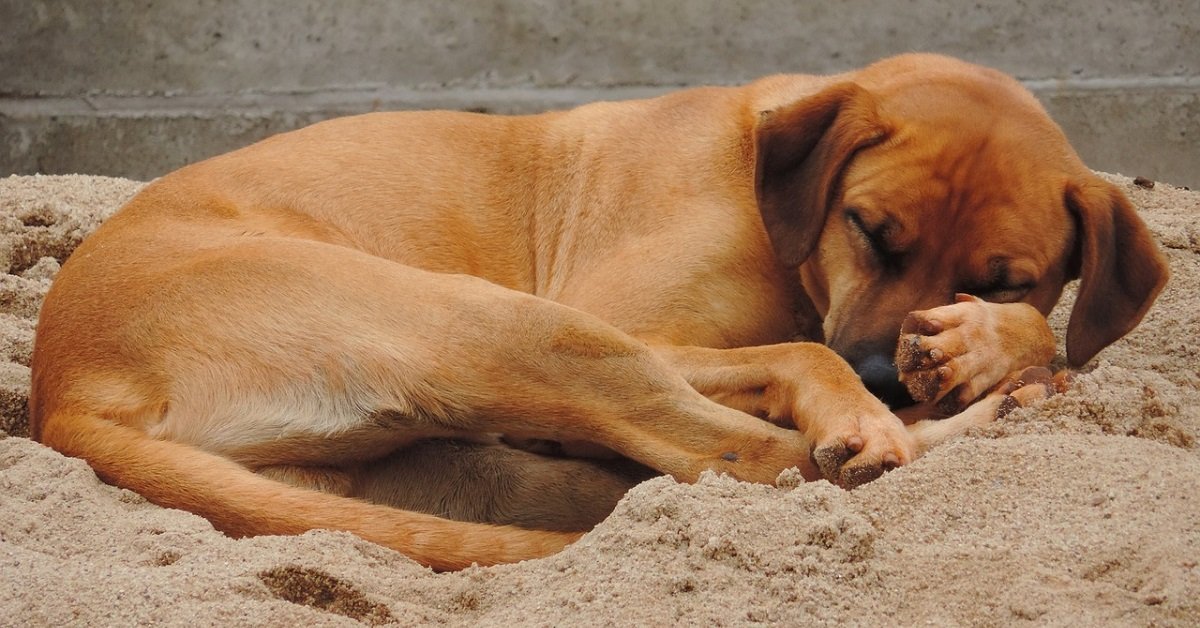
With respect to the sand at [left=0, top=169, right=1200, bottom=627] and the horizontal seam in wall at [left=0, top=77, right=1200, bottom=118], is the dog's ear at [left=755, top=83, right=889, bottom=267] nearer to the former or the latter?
the sand at [left=0, top=169, right=1200, bottom=627]

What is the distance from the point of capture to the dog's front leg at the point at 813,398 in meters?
3.20

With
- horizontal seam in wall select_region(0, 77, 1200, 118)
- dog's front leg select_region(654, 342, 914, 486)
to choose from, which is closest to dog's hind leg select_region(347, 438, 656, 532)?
dog's front leg select_region(654, 342, 914, 486)

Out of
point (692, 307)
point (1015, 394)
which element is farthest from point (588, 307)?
point (1015, 394)

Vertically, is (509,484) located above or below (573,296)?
below

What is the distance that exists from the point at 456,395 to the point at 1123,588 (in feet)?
5.37

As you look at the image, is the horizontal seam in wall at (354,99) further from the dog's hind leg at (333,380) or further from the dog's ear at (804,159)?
the dog's hind leg at (333,380)

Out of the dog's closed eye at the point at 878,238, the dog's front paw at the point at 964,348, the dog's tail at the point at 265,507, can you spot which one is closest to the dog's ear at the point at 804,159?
the dog's closed eye at the point at 878,238

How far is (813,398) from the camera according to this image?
3.45m

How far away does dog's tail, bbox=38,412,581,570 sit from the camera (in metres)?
2.96

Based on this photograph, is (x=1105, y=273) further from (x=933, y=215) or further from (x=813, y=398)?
(x=813, y=398)

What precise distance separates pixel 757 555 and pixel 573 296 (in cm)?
189

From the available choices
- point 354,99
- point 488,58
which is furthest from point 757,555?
point 354,99

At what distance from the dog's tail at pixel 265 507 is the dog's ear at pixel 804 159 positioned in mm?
1374

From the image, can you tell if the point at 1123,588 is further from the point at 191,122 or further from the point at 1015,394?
the point at 191,122
